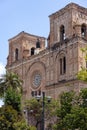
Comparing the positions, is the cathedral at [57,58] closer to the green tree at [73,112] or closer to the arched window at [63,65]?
the arched window at [63,65]

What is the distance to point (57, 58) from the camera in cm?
6153

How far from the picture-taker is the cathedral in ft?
191

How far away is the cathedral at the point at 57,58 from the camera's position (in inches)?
2294

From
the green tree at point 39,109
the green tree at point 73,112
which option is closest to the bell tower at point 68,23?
the green tree at point 39,109

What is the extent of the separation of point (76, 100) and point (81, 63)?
2357 cm

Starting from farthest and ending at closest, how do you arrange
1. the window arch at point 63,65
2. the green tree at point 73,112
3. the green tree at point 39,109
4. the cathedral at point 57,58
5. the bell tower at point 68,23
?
the window arch at point 63,65, the bell tower at point 68,23, the cathedral at point 57,58, the green tree at point 39,109, the green tree at point 73,112

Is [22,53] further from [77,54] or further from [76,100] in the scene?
[76,100]

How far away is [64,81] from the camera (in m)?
59.2

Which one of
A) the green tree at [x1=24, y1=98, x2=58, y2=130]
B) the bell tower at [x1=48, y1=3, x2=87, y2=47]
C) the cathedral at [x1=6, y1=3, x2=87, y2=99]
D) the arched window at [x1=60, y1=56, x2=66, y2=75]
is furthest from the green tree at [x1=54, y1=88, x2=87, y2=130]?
the arched window at [x1=60, y1=56, x2=66, y2=75]

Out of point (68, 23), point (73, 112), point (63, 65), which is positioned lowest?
point (73, 112)

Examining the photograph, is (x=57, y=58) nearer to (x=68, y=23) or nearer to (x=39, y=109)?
(x=68, y=23)

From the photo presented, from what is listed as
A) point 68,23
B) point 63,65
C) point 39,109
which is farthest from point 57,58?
point 39,109

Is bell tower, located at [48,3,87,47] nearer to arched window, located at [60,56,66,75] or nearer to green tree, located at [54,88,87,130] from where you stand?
arched window, located at [60,56,66,75]

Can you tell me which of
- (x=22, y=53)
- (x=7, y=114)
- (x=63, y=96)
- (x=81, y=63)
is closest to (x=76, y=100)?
(x=63, y=96)
